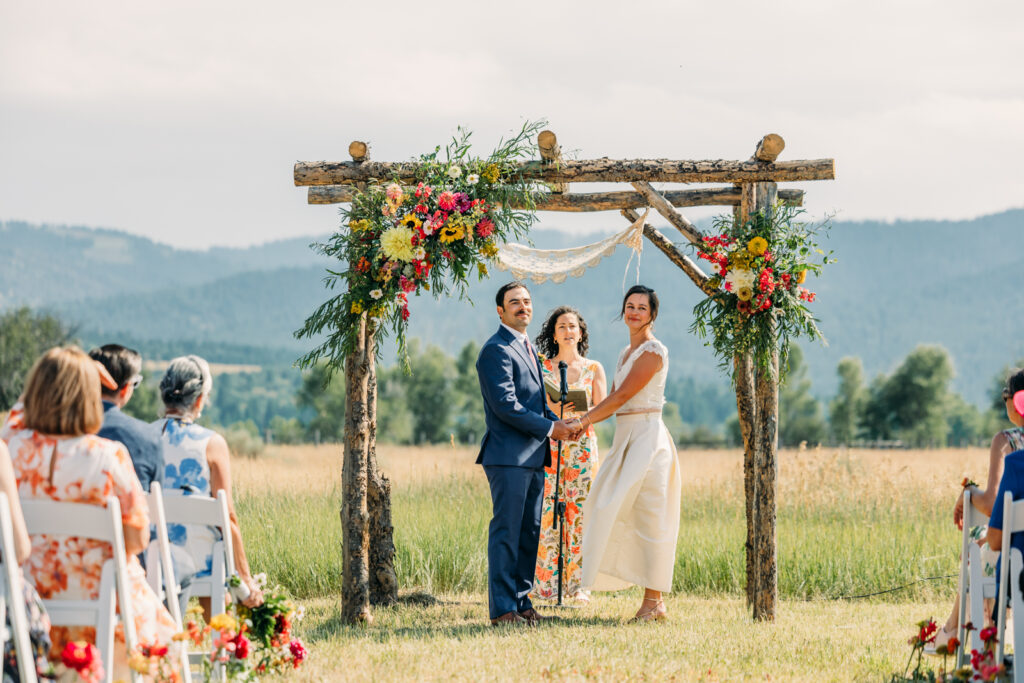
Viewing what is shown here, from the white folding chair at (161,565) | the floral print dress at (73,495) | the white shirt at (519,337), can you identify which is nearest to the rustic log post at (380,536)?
the white shirt at (519,337)

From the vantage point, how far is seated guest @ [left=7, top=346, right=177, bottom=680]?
3.90m

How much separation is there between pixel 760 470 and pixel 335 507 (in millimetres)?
4833

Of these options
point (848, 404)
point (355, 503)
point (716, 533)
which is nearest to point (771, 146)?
point (355, 503)

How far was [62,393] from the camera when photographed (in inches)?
Answer: 153

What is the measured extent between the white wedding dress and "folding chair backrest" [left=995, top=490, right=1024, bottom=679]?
2.71 metres

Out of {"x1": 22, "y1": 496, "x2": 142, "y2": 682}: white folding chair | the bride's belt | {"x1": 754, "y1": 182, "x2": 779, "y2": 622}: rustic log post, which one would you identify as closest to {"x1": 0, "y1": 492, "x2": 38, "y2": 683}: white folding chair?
{"x1": 22, "y1": 496, "x2": 142, "y2": 682}: white folding chair

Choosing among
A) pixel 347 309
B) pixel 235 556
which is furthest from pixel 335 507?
pixel 235 556

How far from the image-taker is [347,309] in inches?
283

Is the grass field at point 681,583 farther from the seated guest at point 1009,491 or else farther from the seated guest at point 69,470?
the seated guest at point 69,470

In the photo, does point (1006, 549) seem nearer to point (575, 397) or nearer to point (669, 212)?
point (669, 212)

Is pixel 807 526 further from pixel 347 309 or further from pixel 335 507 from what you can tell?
pixel 347 309

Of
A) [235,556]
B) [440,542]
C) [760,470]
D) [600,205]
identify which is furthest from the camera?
[440,542]

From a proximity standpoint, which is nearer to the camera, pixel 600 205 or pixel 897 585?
pixel 600 205

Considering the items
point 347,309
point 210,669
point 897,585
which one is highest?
point 347,309
